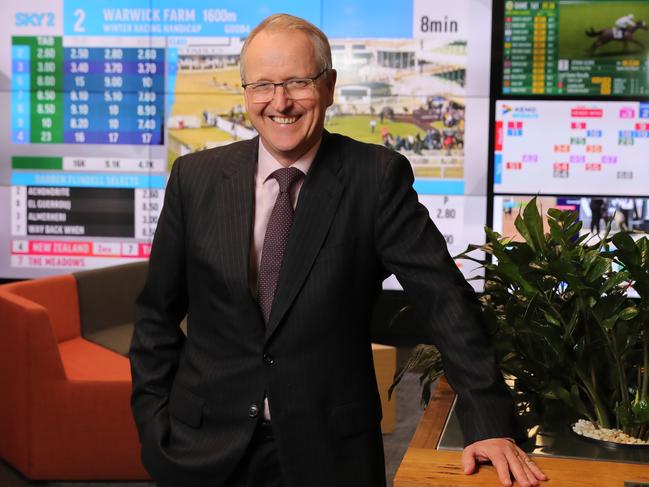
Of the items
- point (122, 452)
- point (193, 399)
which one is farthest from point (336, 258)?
point (122, 452)

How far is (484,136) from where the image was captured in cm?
546

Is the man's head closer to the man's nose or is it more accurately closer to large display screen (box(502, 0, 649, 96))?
the man's nose

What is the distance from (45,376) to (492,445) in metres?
2.54

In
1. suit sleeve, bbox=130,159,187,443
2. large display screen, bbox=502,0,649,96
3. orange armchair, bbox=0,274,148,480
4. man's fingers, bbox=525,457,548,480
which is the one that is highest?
large display screen, bbox=502,0,649,96

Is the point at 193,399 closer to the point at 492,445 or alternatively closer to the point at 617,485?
the point at 492,445

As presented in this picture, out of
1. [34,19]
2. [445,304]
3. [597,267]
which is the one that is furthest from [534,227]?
[34,19]

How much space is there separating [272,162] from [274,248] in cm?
17

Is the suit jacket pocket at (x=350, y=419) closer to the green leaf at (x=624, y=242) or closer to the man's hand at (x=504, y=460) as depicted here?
the man's hand at (x=504, y=460)

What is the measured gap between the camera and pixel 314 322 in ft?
5.49

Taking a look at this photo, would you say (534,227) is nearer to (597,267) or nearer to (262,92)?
(597,267)

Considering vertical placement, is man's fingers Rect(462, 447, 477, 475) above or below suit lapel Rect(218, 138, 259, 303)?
below

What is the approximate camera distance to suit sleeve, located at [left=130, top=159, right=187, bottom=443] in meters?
Result: 1.81

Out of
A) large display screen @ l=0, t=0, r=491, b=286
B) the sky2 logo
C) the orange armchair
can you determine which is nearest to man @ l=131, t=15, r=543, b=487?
the orange armchair

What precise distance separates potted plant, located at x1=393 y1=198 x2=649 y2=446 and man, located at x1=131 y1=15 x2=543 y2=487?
21cm
